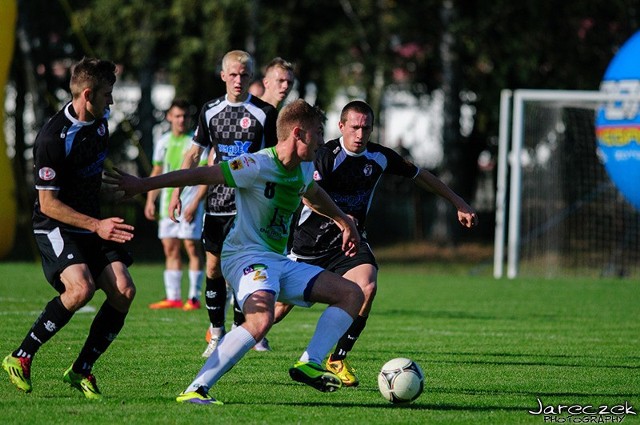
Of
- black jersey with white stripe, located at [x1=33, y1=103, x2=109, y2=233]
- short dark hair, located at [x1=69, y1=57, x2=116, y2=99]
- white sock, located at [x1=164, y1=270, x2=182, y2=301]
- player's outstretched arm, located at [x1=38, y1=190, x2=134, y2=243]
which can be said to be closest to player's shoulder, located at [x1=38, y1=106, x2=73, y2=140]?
black jersey with white stripe, located at [x1=33, y1=103, x2=109, y2=233]

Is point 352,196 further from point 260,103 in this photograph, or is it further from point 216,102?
point 216,102

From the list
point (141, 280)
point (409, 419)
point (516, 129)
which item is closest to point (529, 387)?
point (409, 419)

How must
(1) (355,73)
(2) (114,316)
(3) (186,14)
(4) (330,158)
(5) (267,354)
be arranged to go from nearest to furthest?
(2) (114,316) → (4) (330,158) → (5) (267,354) → (3) (186,14) → (1) (355,73)

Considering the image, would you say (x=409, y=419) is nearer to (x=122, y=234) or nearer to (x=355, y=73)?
(x=122, y=234)

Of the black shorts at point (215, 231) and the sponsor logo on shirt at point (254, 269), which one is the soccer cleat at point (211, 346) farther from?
the sponsor logo on shirt at point (254, 269)

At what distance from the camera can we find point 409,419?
6.22m

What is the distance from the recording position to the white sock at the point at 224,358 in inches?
243

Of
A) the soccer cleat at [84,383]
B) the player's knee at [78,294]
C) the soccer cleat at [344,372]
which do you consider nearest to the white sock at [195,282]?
the soccer cleat at [344,372]

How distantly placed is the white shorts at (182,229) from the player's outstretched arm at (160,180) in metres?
6.72

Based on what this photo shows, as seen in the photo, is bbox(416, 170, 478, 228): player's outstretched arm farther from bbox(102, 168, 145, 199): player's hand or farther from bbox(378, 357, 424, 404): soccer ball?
bbox(102, 168, 145, 199): player's hand

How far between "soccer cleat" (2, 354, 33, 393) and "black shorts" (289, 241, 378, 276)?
2346mm

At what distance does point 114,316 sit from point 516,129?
530 inches

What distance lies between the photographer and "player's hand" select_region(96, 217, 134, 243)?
6.13m

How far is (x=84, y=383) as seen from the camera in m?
6.81
